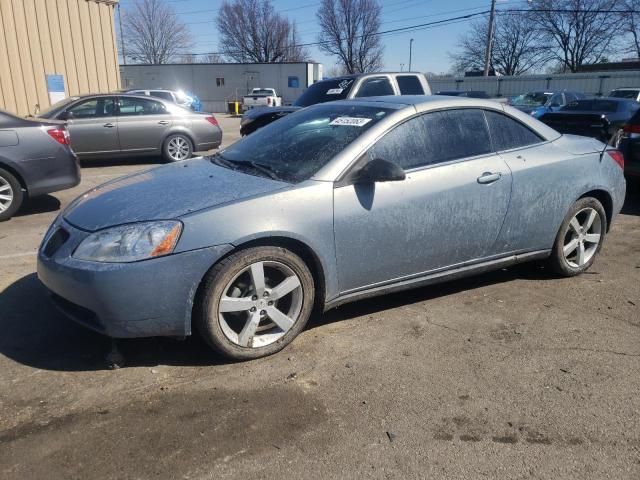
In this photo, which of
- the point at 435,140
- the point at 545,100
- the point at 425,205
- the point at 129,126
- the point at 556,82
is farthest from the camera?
the point at 556,82

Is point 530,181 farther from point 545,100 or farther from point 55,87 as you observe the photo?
point 545,100

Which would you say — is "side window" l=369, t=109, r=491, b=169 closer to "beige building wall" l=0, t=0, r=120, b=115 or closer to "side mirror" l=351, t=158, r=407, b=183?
"side mirror" l=351, t=158, r=407, b=183

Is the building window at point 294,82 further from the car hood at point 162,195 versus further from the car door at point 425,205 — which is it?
the car hood at point 162,195

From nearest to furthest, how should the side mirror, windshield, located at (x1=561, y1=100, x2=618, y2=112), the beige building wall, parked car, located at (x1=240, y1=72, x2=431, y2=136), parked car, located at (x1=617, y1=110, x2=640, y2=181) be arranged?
the side mirror < parked car, located at (x1=617, y1=110, x2=640, y2=181) < parked car, located at (x1=240, y1=72, x2=431, y2=136) < the beige building wall < windshield, located at (x1=561, y1=100, x2=618, y2=112)

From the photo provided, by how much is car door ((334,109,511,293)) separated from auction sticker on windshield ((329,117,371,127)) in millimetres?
223

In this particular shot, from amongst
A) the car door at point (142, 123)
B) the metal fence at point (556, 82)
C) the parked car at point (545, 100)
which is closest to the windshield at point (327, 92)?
the car door at point (142, 123)

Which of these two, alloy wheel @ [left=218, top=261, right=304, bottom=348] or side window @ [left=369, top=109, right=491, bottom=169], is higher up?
side window @ [left=369, top=109, right=491, bottom=169]

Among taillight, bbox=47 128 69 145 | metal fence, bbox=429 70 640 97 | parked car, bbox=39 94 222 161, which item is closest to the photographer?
taillight, bbox=47 128 69 145

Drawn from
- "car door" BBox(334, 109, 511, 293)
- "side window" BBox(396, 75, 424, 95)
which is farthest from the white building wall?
"car door" BBox(334, 109, 511, 293)

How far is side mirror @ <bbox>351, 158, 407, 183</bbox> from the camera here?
329 cm

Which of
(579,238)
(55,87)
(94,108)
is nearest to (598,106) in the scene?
(579,238)

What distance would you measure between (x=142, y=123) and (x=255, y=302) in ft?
28.2

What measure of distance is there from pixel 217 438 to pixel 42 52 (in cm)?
1486

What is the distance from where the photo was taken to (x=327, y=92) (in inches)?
406
